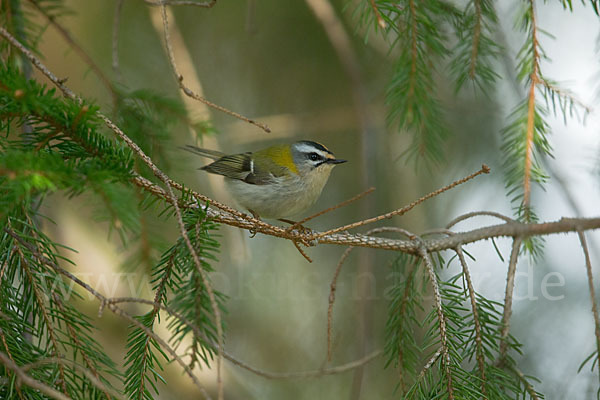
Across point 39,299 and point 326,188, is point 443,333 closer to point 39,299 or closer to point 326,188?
point 39,299

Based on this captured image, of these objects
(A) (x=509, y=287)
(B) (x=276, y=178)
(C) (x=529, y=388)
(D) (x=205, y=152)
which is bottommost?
(C) (x=529, y=388)

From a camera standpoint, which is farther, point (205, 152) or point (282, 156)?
point (282, 156)

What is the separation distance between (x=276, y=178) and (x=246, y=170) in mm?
210

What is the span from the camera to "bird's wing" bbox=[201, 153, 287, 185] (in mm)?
2832

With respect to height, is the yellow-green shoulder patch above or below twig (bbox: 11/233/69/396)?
above

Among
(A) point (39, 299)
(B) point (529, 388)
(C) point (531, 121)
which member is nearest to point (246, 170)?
(C) point (531, 121)

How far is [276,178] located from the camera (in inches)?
111

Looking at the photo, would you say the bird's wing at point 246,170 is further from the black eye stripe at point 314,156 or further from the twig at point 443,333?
the twig at point 443,333

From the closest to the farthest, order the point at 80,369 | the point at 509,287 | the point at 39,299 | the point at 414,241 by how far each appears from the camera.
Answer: the point at 80,369 < the point at 39,299 < the point at 509,287 < the point at 414,241

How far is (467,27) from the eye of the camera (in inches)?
68.4

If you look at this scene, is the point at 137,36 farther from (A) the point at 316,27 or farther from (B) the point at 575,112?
(B) the point at 575,112

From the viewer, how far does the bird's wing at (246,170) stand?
111 inches

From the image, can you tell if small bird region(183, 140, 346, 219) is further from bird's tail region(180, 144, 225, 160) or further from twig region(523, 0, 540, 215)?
twig region(523, 0, 540, 215)

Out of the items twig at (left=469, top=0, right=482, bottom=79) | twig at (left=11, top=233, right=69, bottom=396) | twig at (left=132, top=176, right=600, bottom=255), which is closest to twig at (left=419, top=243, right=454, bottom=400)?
twig at (left=132, top=176, right=600, bottom=255)
